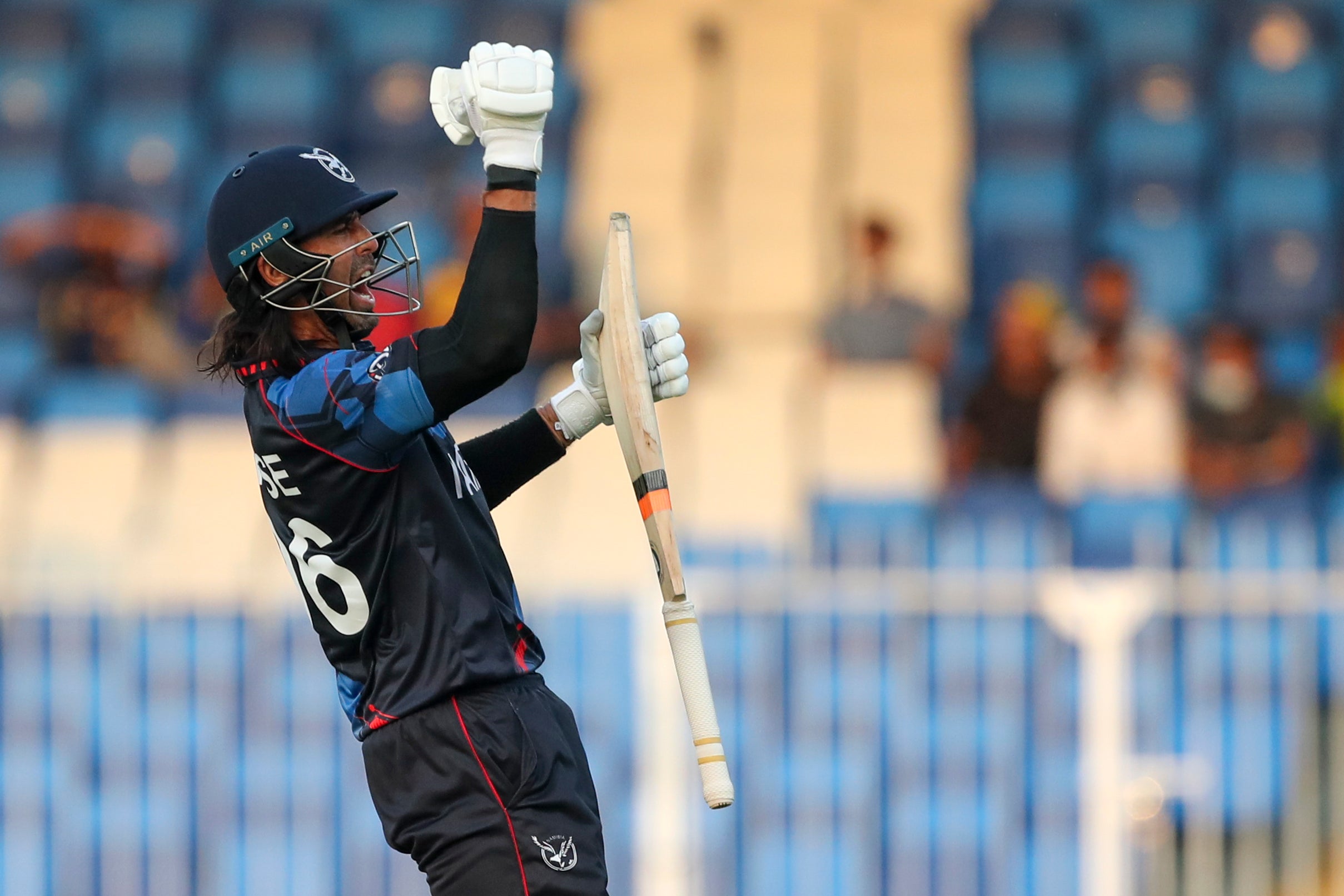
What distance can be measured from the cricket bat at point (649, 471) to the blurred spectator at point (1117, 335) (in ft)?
14.1

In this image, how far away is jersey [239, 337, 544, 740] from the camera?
270 centimetres

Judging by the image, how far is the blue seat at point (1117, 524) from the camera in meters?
5.95

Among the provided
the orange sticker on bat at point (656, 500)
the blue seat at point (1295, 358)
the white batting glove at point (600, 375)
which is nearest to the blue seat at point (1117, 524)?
the blue seat at point (1295, 358)

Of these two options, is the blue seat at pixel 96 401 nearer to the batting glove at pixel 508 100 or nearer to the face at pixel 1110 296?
the face at pixel 1110 296

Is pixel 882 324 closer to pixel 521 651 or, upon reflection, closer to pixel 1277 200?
pixel 1277 200

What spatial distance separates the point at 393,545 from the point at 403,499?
0.07 m

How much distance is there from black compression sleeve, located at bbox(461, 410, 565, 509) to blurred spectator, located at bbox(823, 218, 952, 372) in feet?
13.8

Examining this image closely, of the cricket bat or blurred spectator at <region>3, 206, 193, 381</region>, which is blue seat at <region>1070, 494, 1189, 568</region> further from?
blurred spectator at <region>3, 206, 193, 381</region>

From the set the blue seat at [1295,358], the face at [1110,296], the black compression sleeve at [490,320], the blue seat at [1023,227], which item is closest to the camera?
the black compression sleeve at [490,320]

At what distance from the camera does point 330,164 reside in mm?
2814

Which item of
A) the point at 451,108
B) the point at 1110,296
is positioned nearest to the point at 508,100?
the point at 451,108

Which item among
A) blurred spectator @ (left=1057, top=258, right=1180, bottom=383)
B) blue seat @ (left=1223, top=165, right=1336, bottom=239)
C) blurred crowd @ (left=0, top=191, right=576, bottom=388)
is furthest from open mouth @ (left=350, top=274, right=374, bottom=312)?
blue seat @ (left=1223, top=165, right=1336, bottom=239)

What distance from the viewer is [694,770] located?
5539 mm

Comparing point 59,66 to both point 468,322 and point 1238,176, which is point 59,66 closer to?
point 1238,176
